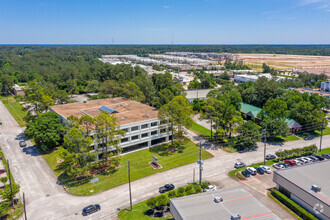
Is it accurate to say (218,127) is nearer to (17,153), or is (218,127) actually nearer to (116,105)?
(116,105)

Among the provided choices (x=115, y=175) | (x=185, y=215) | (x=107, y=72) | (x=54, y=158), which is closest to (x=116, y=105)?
(x=54, y=158)

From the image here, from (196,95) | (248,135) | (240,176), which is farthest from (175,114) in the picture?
A: (196,95)

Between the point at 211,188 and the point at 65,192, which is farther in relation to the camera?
the point at 65,192

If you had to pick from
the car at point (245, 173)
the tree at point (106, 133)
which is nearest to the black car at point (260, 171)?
the car at point (245, 173)

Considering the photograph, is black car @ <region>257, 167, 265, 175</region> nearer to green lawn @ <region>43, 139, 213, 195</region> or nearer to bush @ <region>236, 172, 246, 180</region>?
bush @ <region>236, 172, 246, 180</region>

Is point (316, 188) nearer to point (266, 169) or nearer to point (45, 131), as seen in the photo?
point (266, 169)
